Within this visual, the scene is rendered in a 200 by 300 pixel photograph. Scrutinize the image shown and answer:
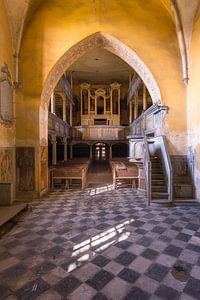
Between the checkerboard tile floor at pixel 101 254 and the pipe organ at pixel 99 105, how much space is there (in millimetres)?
11606

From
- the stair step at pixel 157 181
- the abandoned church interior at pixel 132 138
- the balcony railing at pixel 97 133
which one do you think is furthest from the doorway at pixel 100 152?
the stair step at pixel 157 181

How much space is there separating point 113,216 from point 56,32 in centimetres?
561

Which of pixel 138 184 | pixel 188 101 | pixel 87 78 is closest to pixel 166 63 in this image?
pixel 188 101

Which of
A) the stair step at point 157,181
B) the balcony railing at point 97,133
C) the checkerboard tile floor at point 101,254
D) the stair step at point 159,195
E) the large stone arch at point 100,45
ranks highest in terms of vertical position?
the large stone arch at point 100,45

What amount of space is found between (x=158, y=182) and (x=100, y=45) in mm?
4947

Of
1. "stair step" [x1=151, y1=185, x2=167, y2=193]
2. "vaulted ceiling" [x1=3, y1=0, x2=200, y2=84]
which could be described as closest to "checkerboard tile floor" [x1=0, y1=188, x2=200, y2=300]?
"stair step" [x1=151, y1=185, x2=167, y2=193]

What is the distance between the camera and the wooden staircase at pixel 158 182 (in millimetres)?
5004

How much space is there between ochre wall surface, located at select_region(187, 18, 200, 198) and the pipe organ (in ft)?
32.4

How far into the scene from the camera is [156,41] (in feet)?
19.0

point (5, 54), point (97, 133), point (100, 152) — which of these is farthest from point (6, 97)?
point (100, 152)

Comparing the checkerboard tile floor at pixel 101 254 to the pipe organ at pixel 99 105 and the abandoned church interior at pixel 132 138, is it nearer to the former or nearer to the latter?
the abandoned church interior at pixel 132 138

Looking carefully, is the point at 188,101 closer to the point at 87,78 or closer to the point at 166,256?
the point at 166,256

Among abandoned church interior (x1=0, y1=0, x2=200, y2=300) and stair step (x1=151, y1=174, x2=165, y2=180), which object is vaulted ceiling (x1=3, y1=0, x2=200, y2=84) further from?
stair step (x1=151, y1=174, x2=165, y2=180)

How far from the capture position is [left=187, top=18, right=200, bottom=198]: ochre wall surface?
5031mm
